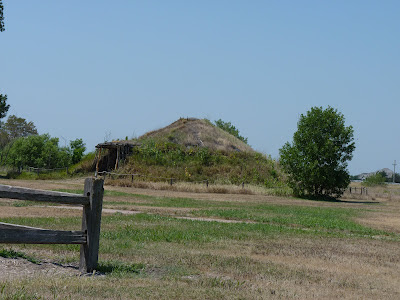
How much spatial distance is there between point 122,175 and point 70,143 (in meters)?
34.5

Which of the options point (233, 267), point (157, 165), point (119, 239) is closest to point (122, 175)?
point (157, 165)

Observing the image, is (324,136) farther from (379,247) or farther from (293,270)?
(293,270)

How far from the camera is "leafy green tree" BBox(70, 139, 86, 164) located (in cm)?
8444

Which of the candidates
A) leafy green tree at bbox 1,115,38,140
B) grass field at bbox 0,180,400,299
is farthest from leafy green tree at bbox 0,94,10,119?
leafy green tree at bbox 1,115,38,140

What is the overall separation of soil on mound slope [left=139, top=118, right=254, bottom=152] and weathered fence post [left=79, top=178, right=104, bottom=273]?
55864 millimetres

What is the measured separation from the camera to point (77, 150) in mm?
85688

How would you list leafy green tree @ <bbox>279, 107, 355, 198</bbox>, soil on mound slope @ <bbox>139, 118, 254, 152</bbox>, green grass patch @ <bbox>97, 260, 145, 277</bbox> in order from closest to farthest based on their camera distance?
1. green grass patch @ <bbox>97, 260, 145, 277</bbox>
2. leafy green tree @ <bbox>279, 107, 355, 198</bbox>
3. soil on mound slope @ <bbox>139, 118, 254, 152</bbox>

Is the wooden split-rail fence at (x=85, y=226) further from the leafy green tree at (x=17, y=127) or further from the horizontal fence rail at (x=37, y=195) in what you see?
the leafy green tree at (x=17, y=127)

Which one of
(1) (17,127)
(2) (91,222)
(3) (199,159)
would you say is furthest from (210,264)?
(1) (17,127)

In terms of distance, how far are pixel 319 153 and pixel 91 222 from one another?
42.9m

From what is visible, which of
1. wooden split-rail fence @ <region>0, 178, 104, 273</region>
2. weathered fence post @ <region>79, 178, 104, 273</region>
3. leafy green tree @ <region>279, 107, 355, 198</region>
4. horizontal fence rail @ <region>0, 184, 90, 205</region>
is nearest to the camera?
horizontal fence rail @ <region>0, 184, 90, 205</region>

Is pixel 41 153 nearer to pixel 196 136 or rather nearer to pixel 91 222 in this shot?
pixel 196 136

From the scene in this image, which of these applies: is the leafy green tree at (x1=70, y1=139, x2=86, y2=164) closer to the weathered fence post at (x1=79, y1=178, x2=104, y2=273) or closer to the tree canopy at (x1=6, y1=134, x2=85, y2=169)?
the tree canopy at (x1=6, y1=134, x2=85, y2=169)

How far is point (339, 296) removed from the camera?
8.95 metres
